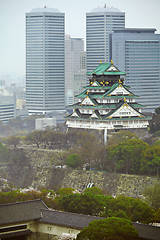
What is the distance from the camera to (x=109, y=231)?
37.0 m

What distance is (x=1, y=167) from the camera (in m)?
70.8

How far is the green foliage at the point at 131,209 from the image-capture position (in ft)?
143

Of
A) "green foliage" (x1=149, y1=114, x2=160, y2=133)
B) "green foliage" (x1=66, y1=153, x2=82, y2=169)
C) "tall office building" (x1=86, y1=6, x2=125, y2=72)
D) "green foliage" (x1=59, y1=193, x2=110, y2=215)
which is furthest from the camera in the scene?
"tall office building" (x1=86, y1=6, x2=125, y2=72)

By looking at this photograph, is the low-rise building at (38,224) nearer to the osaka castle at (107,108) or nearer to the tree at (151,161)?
the tree at (151,161)

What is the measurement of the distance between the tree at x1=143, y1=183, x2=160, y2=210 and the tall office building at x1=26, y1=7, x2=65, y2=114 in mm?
131458

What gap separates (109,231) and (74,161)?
1089 inches

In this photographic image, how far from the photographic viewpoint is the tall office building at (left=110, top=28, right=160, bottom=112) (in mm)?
159750

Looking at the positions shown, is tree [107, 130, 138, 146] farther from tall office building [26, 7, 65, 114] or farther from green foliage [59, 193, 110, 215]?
tall office building [26, 7, 65, 114]

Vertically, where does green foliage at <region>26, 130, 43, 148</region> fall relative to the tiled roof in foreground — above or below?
above

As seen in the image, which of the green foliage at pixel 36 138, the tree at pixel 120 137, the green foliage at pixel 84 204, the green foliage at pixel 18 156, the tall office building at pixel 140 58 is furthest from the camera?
the tall office building at pixel 140 58

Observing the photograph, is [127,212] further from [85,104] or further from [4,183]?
[85,104]

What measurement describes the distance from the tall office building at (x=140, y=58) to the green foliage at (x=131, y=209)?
115m

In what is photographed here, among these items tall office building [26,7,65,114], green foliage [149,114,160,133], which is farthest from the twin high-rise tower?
green foliage [149,114,160,133]

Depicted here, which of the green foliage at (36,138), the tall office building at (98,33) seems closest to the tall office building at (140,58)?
the tall office building at (98,33)
